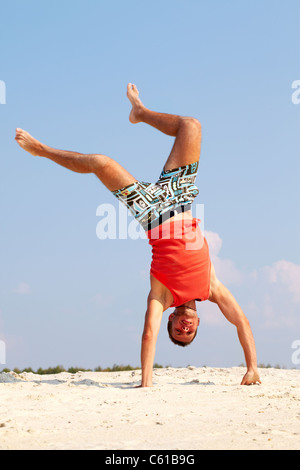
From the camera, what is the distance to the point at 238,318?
21.4ft

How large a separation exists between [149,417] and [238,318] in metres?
2.60

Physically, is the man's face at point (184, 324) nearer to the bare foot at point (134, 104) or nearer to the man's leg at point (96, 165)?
the man's leg at point (96, 165)

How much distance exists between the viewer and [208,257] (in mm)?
6332

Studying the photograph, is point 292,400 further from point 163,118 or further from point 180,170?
point 163,118

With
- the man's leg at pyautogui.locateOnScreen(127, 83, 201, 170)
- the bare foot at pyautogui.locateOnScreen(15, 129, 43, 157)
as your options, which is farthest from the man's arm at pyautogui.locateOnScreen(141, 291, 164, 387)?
the bare foot at pyautogui.locateOnScreen(15, 129, 43, 157)

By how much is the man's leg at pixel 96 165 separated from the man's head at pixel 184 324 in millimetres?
1600

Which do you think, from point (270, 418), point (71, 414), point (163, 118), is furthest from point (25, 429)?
A: point (163, 118)

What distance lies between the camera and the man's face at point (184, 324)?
6.16 m

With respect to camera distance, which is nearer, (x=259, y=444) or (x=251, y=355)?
(x=259, y=444)

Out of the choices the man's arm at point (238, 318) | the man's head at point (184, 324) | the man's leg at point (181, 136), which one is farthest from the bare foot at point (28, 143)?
the man's arm at point (238, 318)

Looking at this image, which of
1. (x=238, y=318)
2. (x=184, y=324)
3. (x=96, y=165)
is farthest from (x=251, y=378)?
(x=96, y=165)

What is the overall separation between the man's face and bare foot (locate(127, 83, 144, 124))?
2421 mm
